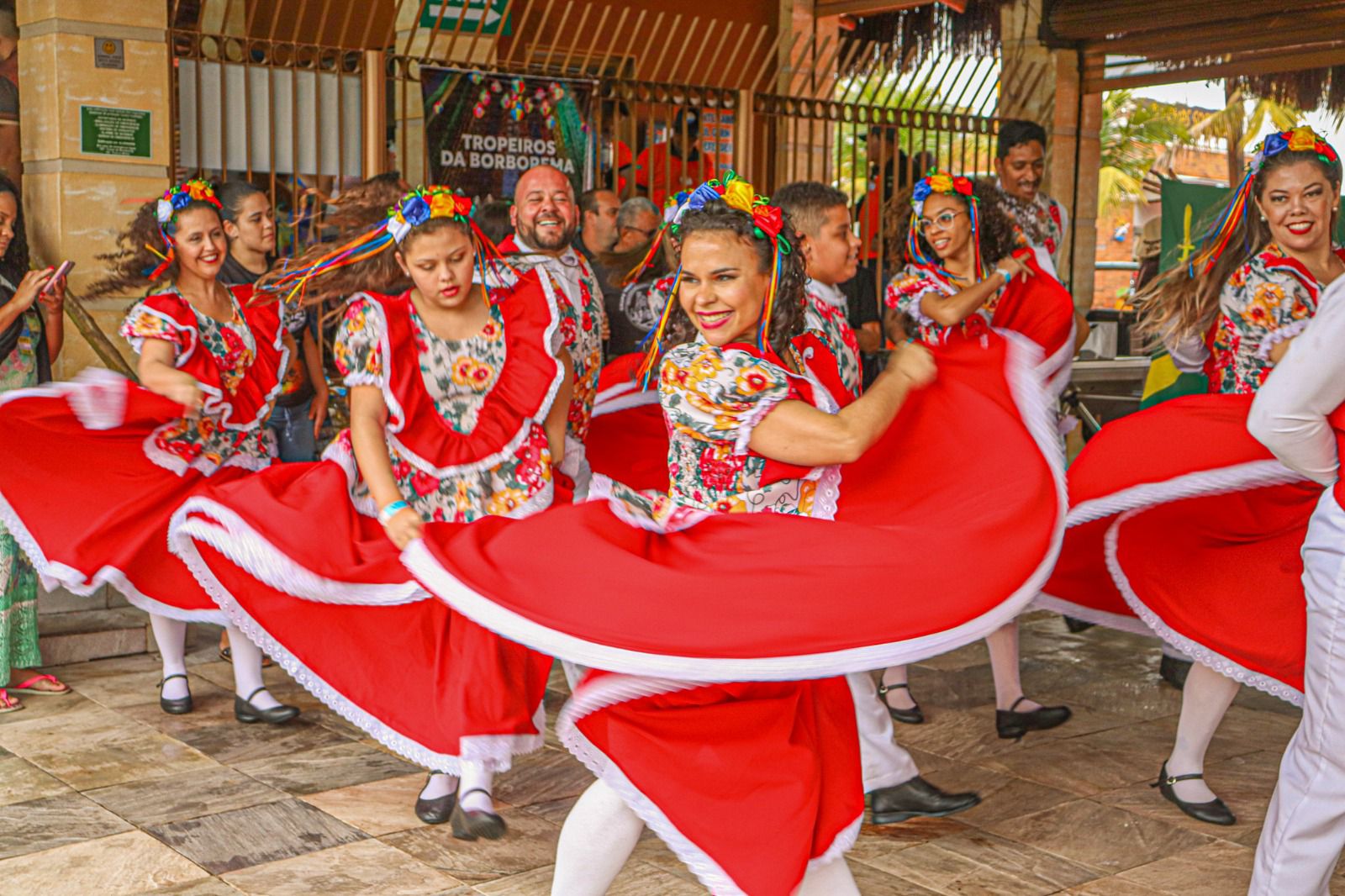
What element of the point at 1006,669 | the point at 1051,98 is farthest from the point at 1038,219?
the point at 1051,98

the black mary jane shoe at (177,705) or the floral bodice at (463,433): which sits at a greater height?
the floral bodice at (463,433)

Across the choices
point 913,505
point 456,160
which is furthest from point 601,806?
point 456,160

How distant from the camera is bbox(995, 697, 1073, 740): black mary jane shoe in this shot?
4488 mm

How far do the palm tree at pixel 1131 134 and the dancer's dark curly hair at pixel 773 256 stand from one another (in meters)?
23.0

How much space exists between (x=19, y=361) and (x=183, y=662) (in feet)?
3.76

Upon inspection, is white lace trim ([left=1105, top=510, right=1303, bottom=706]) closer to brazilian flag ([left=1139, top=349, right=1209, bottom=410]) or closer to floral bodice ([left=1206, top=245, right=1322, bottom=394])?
floral bodice ([left=1206, top=245, right=1322, bottom=394])

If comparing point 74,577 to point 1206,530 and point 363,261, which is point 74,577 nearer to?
point 363,261

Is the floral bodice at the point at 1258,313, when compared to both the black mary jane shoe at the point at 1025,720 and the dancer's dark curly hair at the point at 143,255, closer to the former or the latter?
the black mary jane shoe at the point at 1025,720

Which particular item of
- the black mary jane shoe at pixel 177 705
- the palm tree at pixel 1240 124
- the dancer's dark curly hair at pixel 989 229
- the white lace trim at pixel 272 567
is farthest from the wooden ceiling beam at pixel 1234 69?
the palm tree at pixel 1240 124

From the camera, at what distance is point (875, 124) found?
9.00m

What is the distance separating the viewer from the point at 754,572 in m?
2.33

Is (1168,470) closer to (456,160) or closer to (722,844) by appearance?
(722,844)

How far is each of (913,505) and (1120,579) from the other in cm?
150

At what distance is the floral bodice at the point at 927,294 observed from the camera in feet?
15.3
